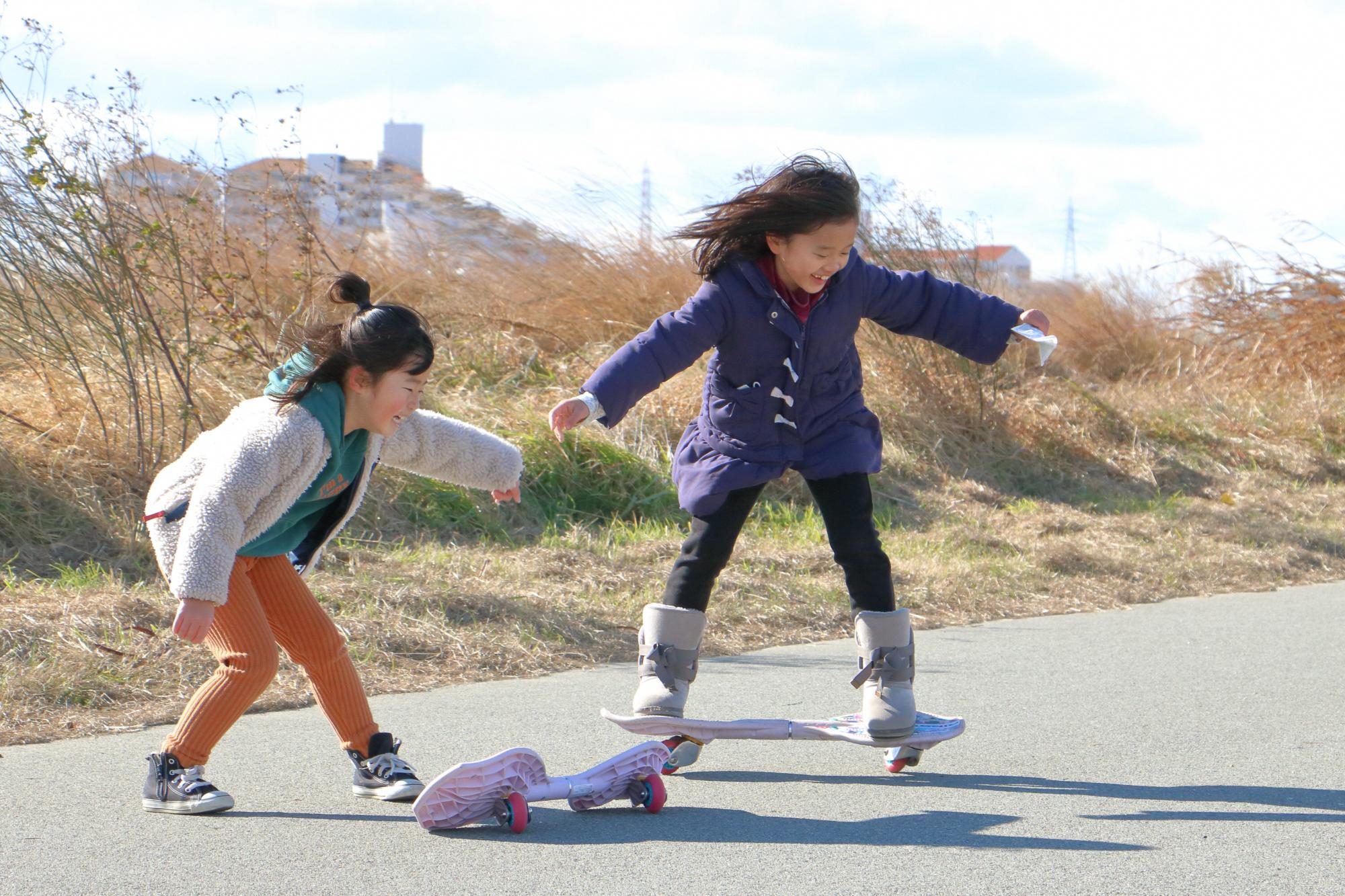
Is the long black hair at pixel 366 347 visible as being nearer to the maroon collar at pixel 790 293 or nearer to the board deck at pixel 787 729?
the maroon collar at pixel 790 293

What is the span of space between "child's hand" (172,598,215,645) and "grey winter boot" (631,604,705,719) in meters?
1.19

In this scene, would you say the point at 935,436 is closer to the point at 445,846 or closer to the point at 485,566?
the point at 485,566

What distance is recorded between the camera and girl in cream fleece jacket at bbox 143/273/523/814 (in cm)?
308

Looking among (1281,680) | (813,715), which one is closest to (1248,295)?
(1281,680)

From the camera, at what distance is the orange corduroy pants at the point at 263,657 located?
3246 mm

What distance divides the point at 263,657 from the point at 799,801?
4.39ft

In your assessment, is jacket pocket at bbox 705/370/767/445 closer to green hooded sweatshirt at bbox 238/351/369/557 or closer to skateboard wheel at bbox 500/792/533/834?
green hooded sweatshirt at bbox 238/351/369/557

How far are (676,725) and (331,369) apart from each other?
51.5 inches

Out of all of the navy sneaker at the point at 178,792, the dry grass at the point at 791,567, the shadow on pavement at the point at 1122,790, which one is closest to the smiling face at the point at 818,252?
the shadow on pavement at the point at 1122,790

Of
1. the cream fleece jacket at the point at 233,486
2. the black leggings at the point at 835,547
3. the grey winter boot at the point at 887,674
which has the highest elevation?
the cream fleece jacket at the point at 233,486

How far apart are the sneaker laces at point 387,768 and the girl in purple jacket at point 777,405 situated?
68 cm

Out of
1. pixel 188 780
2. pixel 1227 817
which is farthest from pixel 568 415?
pixel 1227 817

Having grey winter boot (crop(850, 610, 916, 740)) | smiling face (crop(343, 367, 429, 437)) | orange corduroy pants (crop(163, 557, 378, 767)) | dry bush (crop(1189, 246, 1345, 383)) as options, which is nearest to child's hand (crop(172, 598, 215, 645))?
orange corduroy pants (crop(163, 557, 378, 767))

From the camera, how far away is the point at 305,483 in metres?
3.19
